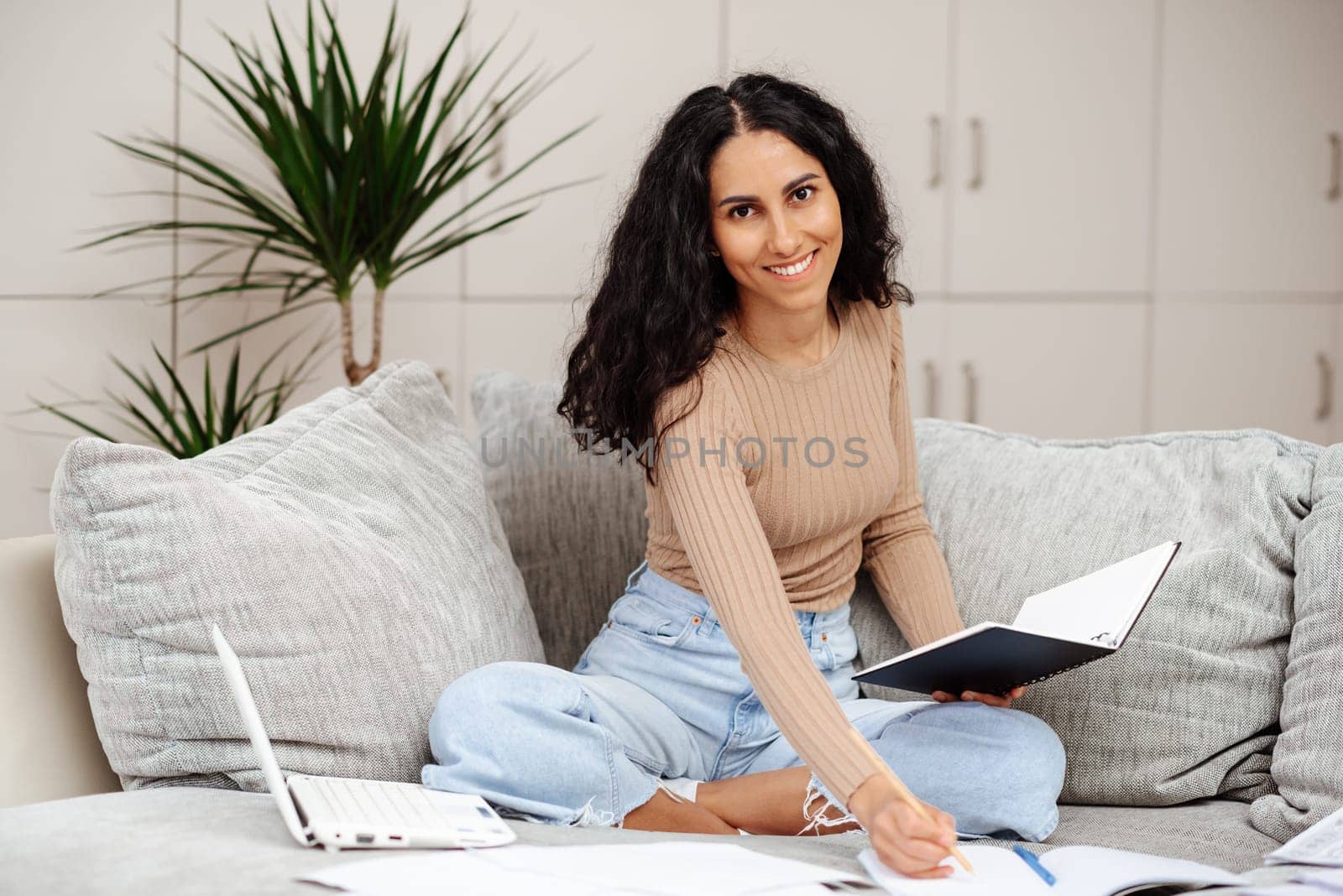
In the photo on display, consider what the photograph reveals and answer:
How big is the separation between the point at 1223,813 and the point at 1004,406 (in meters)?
2.23

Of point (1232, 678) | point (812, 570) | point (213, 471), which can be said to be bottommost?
point (1232, 678)

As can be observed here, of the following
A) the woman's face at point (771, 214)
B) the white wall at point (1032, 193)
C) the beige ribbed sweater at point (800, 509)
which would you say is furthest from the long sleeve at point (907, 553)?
the white wall at point (1032, 193)

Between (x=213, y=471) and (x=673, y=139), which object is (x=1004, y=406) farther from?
(x=213, y=471)

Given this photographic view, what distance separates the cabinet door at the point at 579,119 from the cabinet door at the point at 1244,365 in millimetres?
1515

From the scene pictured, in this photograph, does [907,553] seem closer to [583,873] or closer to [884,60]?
[583,873]

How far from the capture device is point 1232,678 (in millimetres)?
1435

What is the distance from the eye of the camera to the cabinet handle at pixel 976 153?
3.45 metres

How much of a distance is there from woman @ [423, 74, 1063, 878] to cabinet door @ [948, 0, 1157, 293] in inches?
78.1

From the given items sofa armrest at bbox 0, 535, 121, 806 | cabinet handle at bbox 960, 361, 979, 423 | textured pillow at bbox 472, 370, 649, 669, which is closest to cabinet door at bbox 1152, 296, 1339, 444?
cabinet handle at bbox 960, 361, 979, 423

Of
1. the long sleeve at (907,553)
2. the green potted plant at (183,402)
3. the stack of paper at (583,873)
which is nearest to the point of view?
the stack of paper at (583,873)

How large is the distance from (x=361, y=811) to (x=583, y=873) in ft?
0.75

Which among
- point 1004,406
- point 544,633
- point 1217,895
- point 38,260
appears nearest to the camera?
point 1217,895

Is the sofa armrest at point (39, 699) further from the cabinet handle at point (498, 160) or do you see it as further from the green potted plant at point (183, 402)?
the cabinet handle at point (498, 160)

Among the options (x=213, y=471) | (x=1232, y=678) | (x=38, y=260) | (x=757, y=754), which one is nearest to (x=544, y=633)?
(x=757, y=754)
